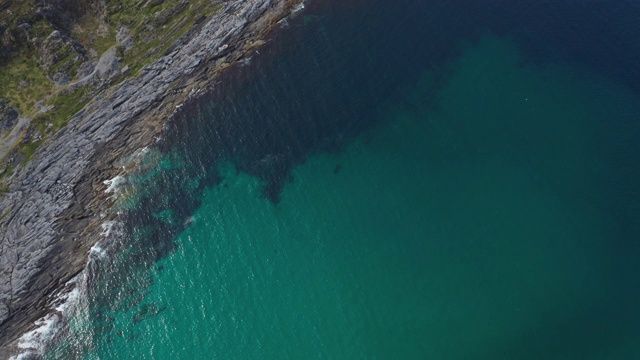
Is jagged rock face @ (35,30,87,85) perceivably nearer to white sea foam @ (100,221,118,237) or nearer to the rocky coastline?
the rocky coastline

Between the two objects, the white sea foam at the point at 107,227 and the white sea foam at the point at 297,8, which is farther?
the white sea foam at the point at 297,8

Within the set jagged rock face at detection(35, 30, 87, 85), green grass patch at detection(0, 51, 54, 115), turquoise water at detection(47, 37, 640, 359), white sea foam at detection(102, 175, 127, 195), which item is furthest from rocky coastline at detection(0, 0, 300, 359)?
turquoise water at detection(47, 37, 640, 359)

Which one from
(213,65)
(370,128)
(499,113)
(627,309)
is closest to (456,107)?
(499,113)

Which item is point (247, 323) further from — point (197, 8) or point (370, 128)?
point (197, 8)

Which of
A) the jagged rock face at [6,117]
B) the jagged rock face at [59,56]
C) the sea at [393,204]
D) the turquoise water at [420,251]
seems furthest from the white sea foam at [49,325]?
the jagged rock face at [59,56]

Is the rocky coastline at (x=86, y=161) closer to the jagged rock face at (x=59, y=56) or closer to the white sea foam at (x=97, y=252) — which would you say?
the white sea foam at (x=97, y=252)

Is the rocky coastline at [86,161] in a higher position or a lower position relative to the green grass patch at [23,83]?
lower
